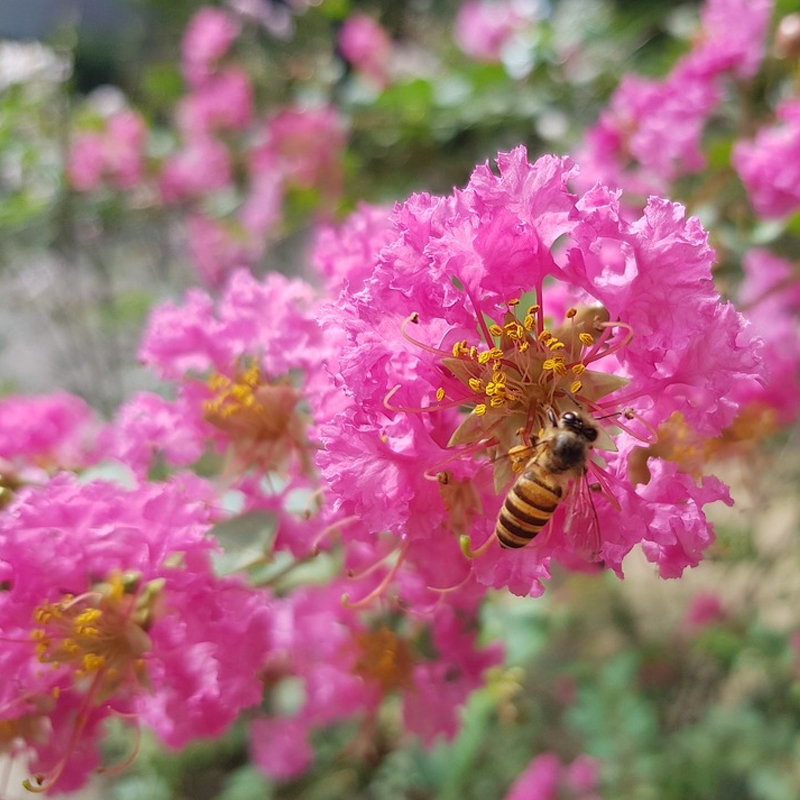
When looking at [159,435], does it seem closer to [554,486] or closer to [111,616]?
[111,616]

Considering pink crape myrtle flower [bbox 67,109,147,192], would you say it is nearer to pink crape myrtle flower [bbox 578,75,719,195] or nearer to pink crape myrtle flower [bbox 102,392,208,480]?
pink crape myrtle flower [bbox 578,75,719,195]

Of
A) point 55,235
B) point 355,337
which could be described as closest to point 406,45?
point 55,235

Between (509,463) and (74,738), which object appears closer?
(509,463)

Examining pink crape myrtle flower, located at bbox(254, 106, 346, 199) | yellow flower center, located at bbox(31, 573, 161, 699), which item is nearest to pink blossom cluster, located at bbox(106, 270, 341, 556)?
yellow flower center, located at bbox(31, 573, 161, 699)

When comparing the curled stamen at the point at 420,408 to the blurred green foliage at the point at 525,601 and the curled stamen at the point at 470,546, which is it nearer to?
the curled stamen at the point at 470,546

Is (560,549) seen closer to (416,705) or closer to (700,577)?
(416,705)

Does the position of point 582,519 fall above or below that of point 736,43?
below

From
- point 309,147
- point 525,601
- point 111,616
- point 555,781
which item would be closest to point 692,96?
point 525,601
